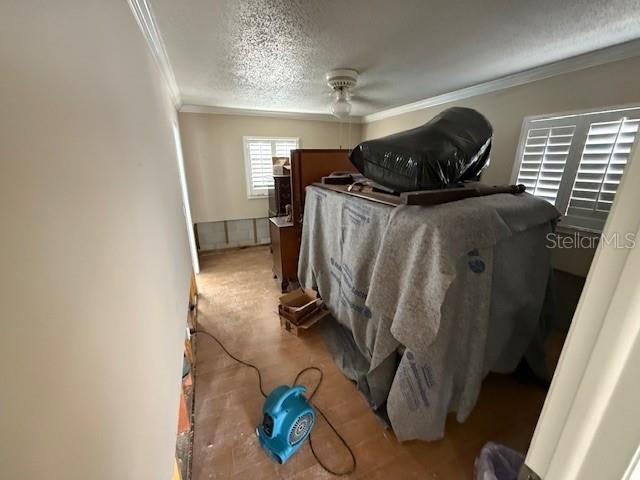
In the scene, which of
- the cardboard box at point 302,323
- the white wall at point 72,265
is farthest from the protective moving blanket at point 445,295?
the white wall at point 72,265

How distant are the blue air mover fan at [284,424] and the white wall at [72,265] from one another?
47 cm

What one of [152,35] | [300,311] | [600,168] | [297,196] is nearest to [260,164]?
[297,196]

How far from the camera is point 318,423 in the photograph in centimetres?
153

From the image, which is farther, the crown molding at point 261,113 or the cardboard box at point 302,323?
the crown molding at point 261,113

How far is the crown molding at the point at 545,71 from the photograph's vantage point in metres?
1.70

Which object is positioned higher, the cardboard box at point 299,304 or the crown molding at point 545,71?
the crown molding at point 545,71

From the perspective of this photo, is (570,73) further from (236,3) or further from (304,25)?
(236,3)

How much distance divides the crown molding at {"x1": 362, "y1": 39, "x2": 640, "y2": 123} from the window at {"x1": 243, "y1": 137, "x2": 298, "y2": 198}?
6.92 feet

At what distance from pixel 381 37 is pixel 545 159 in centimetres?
186

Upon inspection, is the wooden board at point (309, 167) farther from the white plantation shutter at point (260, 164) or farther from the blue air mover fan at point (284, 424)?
the blue air mover fan at point (284, 424)

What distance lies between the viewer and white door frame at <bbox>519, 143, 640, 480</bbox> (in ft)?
0.86

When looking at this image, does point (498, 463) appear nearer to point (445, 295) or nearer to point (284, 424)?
point (445, 295)

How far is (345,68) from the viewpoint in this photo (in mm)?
2135

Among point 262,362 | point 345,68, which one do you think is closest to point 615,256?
point 262,362
